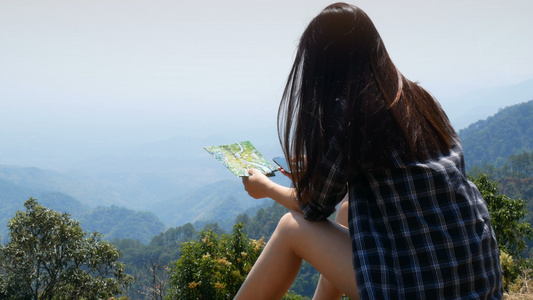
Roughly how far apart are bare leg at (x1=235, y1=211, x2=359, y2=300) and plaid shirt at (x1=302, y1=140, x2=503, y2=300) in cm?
15

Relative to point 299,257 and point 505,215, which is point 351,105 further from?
point 505,215

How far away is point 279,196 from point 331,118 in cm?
47

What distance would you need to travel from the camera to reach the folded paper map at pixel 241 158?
195 centimetres

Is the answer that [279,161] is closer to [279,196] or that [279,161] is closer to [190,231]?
[279,196]

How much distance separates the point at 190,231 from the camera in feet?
191

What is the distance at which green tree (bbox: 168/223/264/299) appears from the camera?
274cm

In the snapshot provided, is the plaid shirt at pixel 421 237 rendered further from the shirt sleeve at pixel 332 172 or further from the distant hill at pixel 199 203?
the distant hill at pixel 199 203

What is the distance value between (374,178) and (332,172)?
120 millimetres

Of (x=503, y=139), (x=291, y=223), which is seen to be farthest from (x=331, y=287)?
(x=503, y=139)

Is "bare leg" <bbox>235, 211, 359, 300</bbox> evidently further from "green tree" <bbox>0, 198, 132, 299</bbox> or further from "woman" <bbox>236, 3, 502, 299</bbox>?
"green tree" <bbox>0, 198, 132, 299</bbox>

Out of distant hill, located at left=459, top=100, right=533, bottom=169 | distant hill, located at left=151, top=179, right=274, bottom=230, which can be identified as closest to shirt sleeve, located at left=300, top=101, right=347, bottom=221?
distant hill, located at left=459, top=100, right=533, bottom=169

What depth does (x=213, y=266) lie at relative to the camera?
2781mm

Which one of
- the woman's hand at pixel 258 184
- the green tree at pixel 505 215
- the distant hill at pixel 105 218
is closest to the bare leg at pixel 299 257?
the woman's hand at pixel 258 184

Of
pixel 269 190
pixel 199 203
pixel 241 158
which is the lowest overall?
pixel 199 203
